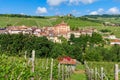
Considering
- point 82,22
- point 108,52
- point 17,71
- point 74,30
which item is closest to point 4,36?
point 108,52

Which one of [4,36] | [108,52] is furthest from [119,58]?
[4,36]

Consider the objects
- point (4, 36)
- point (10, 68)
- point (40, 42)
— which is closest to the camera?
point (10, 68)

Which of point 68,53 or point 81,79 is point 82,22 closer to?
point 68,53

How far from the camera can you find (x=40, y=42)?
64375mm

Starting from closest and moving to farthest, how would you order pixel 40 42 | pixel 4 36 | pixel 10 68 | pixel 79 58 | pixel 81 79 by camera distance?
pixel 10 68 < pixel 81 79 < pixel 79 58 < pixel 40 42 < pixel 4 36

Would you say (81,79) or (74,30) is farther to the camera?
(74,30)

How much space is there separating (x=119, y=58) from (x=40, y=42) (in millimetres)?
16024

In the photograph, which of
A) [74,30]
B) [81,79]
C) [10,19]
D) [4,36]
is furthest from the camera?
[10,19]

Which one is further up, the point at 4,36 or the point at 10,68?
the point at 10,68

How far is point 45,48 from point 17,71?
54877mm

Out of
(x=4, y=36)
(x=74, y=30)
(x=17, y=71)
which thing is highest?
(x=17, y=71)

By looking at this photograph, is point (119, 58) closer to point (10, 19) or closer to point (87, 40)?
point (87, 40)

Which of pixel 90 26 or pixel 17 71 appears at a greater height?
pixel 17 71

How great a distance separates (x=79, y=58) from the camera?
192 feet
